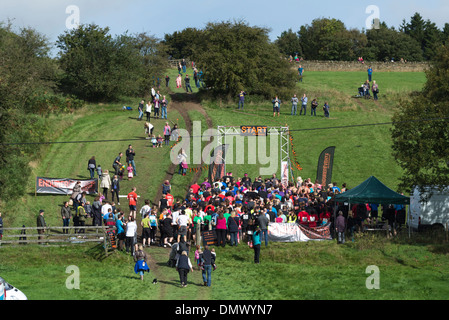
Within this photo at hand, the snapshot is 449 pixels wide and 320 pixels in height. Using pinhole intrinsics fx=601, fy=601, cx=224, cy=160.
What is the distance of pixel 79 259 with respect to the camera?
79.0 ft

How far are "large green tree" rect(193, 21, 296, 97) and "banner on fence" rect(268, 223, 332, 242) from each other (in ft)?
93.5

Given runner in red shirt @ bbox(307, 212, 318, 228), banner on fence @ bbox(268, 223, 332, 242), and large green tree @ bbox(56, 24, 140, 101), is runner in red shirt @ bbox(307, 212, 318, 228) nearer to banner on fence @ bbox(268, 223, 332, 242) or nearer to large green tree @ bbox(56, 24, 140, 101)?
banner on fence @ bbox(268, 223, 332, 242)

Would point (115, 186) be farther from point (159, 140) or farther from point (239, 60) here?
point (239, 60)

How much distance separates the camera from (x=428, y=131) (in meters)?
27.7

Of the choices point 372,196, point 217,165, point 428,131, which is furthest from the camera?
point 217,165

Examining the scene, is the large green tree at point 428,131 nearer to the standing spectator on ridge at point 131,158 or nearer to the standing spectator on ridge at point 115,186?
the standing spectator on ridge at point 115,186

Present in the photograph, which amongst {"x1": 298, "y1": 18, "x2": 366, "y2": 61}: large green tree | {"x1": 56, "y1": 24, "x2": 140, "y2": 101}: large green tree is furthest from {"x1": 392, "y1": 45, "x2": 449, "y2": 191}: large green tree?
{"x1": 298, "y1": 18, "x2": 366, "y2": 61}: large green tree

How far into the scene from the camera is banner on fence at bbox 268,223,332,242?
1034 inches

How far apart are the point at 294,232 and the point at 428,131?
785 centimetres

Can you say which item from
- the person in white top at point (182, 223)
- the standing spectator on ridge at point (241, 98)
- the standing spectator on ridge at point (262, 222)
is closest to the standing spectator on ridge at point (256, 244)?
the standing spectator on ridge at point (262, 222)

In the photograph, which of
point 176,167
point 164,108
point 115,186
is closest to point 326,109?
point 164,108
